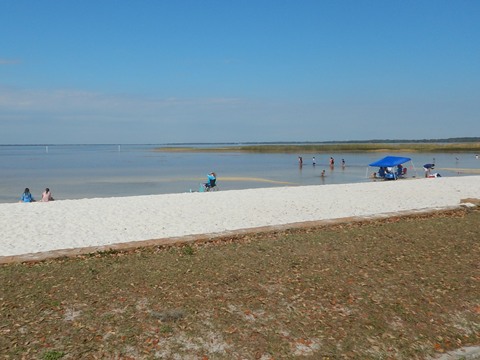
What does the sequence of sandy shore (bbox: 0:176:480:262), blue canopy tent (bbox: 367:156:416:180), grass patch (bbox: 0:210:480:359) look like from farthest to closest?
blue canopy tent (bbox: 367:156:416:180) → sandy shore (bbox: 0:176:480:262) → grass patch (bbox: 0:210:480:359)

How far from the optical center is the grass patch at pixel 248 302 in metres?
5.59

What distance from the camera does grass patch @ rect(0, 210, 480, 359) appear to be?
18.4 feet

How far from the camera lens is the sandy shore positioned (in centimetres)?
1140

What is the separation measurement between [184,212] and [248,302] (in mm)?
8729

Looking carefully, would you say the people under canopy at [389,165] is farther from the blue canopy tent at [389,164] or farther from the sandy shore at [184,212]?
the sandy shore at [184,212]

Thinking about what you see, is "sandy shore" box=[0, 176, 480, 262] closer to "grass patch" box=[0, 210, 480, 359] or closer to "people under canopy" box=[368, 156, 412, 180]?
"grass patch" box=[0, 210, 480, 359]

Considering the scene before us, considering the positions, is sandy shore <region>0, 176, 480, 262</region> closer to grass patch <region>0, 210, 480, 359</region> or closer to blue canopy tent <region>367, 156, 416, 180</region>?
grass patch <region>0, 210, 480, 359</region>

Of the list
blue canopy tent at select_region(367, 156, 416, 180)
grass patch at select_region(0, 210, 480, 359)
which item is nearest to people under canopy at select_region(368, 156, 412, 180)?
blue canopy tent at select_region(367, 156, 416, 180)

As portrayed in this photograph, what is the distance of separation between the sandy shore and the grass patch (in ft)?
6.71

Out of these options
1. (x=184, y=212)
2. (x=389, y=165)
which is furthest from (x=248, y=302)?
(x=389, y=165)

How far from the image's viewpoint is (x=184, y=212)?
1526cm

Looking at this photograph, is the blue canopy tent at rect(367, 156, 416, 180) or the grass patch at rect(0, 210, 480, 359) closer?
the grass patch at rect(0, 210, 480, 359)

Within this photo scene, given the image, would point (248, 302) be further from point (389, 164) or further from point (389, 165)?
point (389, 164)

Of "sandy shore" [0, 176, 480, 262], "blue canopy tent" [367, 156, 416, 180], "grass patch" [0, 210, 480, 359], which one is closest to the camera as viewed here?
"grass patch" [0, 210, 480, 359]
